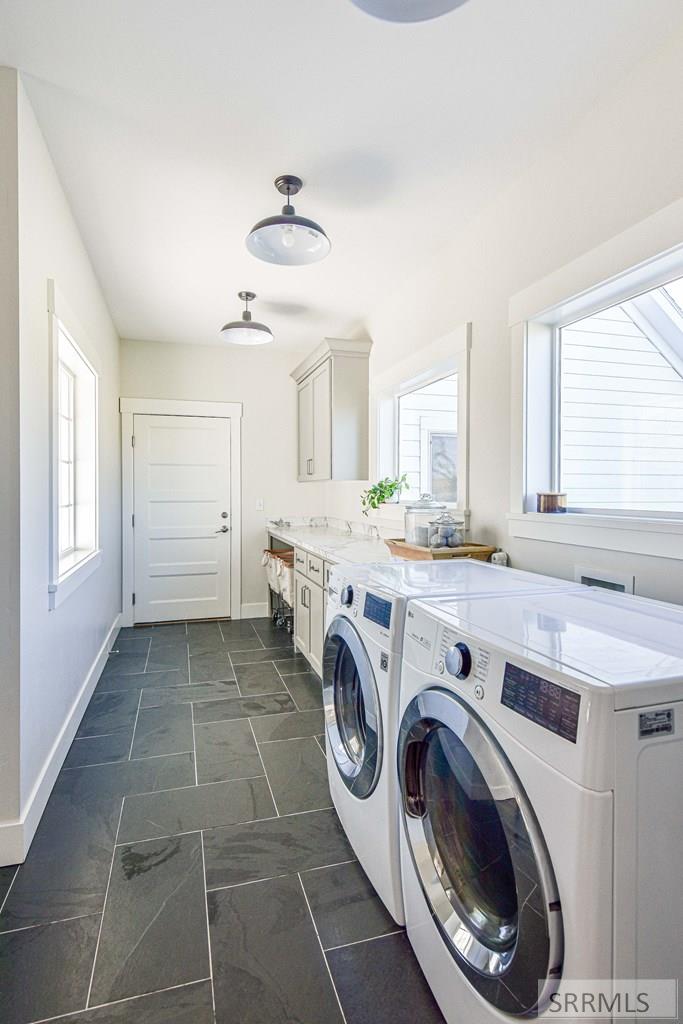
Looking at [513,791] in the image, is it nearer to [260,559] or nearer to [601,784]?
[601,784]

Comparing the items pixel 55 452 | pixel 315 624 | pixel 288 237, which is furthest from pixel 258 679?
pixel 288 237

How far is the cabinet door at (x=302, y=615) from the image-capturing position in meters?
→ 3.39

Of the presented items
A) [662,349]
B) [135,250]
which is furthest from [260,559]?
[662,349]

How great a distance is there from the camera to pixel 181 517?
479cm

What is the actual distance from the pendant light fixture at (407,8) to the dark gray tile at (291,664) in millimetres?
3205

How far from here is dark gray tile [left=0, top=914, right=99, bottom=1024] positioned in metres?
1.23

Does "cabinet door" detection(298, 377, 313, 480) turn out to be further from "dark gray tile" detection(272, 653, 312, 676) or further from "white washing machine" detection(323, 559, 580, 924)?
"white washing machine" detection(323, 559, 580, 924)

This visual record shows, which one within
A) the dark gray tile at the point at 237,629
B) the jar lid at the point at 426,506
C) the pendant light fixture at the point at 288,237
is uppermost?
the pendant light fixture at the point at 288,237

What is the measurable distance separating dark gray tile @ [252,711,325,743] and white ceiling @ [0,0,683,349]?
8.41ft

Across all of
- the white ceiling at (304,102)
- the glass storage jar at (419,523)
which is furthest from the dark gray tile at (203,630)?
the white ceiling at (304,102)

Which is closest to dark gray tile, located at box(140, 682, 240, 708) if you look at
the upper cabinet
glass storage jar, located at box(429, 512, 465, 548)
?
glass storage jar, located at box(429, 512, 465, 548)

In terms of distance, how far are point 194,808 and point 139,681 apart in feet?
4.93

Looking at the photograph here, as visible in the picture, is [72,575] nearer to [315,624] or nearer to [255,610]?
[315,624]

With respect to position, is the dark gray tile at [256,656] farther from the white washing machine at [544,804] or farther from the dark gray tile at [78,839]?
the white washing machine at [544,804]
